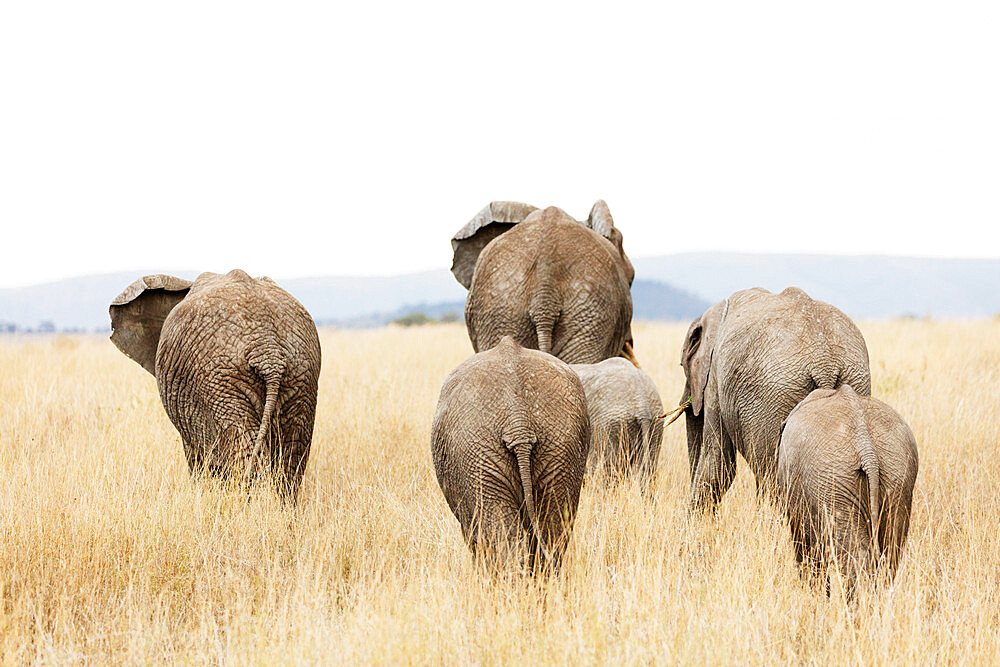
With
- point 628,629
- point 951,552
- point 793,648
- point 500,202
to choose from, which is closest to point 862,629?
point 793,648

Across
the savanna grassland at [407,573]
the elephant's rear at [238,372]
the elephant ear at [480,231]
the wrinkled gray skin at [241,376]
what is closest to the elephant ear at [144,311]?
the wrinkled gray skin at [241,376]

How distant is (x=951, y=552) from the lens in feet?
19.2

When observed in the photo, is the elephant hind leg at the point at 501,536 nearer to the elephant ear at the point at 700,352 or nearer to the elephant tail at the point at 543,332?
the elephant ear at the point at 700,352

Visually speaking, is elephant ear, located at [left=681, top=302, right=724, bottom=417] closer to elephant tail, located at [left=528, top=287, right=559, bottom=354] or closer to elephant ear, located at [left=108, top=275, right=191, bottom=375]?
elephant tail, located at [left=528, top=287, right=559, bottom=354]

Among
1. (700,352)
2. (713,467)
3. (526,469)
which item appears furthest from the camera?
(700,352)

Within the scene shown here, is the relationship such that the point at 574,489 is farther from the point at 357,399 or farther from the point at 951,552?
the point at 357,399

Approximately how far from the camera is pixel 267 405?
6109 mm

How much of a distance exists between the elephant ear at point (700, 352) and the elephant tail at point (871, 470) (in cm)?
206

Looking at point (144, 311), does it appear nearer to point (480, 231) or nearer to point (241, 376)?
point (241, 376)

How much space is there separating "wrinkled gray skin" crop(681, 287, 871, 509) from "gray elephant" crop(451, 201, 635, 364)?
1787 millimetres

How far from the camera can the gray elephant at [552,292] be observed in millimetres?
7961

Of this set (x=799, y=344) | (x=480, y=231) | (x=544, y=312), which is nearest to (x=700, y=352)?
(x=799, y=344)

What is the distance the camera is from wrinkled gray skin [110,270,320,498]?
20.2 feet

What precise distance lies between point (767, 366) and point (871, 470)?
1.21 metres
